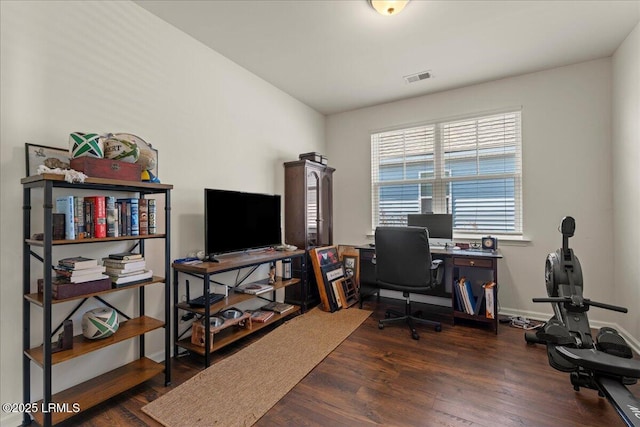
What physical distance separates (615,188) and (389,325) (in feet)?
8.60

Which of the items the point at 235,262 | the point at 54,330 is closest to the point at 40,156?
the point at 54,330

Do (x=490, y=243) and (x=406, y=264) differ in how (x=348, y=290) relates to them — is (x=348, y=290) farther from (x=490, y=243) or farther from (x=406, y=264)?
(x=490, y=243)

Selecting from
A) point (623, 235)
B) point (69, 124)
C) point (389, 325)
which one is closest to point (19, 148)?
point (69, 124)

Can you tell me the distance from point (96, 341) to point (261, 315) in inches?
55.7

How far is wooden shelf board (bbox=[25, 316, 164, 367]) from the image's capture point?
5.10 feet

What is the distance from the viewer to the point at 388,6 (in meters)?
2.10

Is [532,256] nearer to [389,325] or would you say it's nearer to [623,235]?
[623,235]

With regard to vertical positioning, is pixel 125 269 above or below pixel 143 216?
below

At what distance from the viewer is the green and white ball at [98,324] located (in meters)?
1.73

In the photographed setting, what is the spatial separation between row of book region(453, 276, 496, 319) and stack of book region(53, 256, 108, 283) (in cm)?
313

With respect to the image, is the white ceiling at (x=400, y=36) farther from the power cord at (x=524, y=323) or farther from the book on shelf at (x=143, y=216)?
the power cord at (x=524, y=323)

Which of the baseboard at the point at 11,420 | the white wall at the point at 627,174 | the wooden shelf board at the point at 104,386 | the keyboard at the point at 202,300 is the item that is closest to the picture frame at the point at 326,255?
the keyboard at the point at 202,300

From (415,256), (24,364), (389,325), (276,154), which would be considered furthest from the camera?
(276,154)

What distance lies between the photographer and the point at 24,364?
1623 mm
